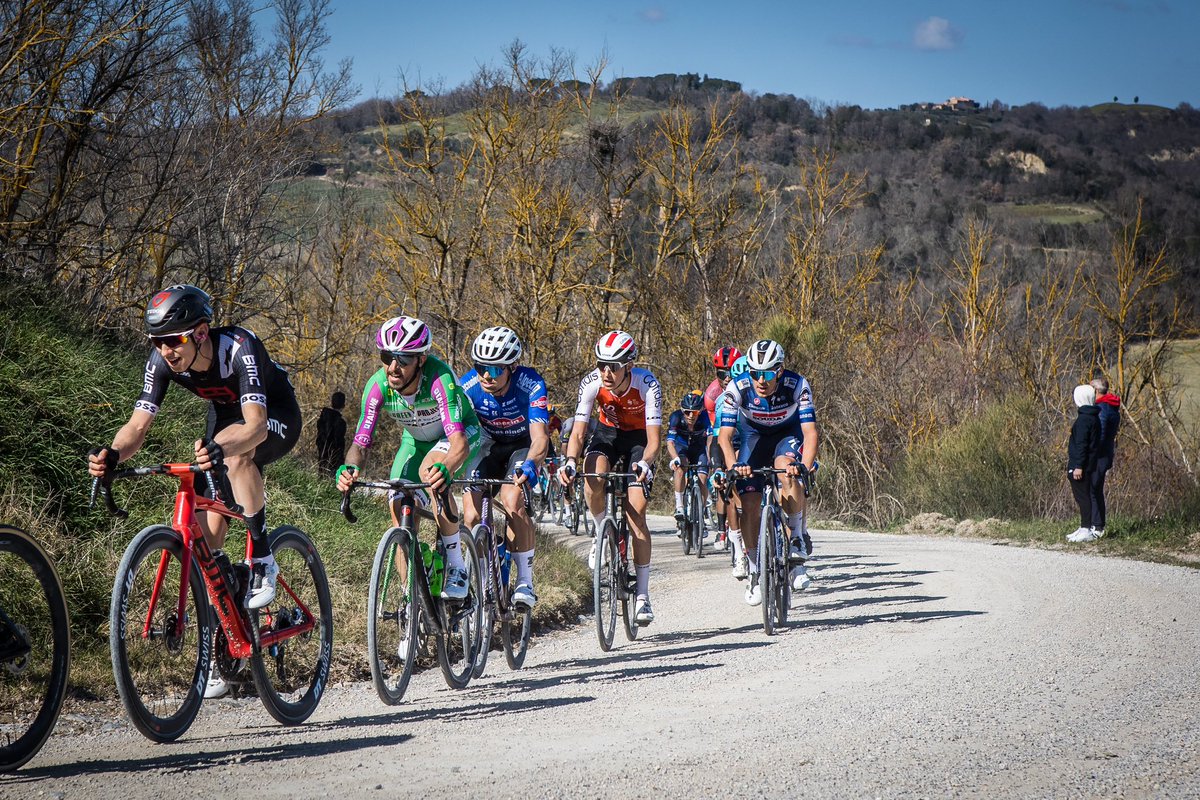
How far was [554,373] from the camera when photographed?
96.4 ft

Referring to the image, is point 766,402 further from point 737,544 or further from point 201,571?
point 201,571

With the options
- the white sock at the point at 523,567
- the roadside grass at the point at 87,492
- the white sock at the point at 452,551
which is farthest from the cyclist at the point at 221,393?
the white sock at the point at 523,567

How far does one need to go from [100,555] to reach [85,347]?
10.2 feet

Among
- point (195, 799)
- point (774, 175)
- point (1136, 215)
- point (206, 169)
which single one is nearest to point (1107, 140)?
point (774, 175)

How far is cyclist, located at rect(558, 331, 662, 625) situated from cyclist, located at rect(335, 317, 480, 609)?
1.23m

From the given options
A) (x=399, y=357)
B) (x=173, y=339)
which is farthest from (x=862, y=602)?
(x=173, y=339)

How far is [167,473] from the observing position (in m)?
5.01

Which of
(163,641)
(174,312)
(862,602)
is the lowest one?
(862,602)

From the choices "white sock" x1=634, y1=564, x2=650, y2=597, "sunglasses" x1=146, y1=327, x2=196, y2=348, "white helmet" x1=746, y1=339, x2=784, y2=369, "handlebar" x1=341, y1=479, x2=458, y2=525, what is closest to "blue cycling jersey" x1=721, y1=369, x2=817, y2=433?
"white helmet" x1=746, y1=339, x2=784, y2=369

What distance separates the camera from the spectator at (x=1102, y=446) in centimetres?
1479

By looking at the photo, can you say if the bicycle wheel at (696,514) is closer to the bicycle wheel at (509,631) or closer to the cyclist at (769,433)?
the cyclist at (769,433)

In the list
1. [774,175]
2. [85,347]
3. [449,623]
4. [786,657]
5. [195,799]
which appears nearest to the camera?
[195,799]

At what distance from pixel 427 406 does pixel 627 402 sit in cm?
338

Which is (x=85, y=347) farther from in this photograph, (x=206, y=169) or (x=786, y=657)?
(x=786, y=657)
